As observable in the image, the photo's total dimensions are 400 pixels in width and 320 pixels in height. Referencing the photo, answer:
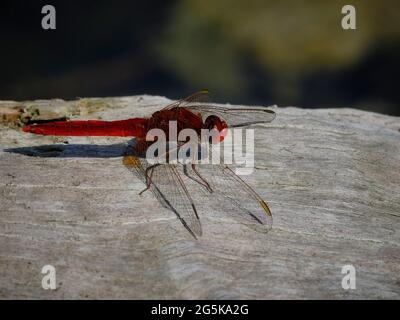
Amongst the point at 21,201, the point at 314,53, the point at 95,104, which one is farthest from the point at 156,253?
the point at 314,53

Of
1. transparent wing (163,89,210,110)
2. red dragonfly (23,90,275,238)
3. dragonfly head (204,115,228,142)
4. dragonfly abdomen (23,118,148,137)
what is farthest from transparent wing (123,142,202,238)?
transparent wing (163,89,210,110)

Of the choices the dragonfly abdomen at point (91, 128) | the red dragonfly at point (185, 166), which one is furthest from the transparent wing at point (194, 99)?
the dragonfly abdomen at point (91, 128)

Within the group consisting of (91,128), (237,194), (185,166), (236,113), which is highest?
(236,113)

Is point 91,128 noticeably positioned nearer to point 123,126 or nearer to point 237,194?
point 123,126

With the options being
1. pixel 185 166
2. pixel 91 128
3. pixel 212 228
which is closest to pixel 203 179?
pixel 185 166

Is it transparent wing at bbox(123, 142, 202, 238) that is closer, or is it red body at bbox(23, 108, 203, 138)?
transparent wing at bbox(123, 142, 202, 238)

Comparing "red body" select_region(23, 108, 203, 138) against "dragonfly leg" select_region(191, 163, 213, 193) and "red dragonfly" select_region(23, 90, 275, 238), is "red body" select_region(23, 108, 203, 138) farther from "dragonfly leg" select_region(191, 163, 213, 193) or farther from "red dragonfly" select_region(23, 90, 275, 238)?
"dragonfly leg" select_region(191, 163, 213, 193)

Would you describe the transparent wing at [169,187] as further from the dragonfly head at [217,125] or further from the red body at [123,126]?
the dragonfly head at [217,125]
